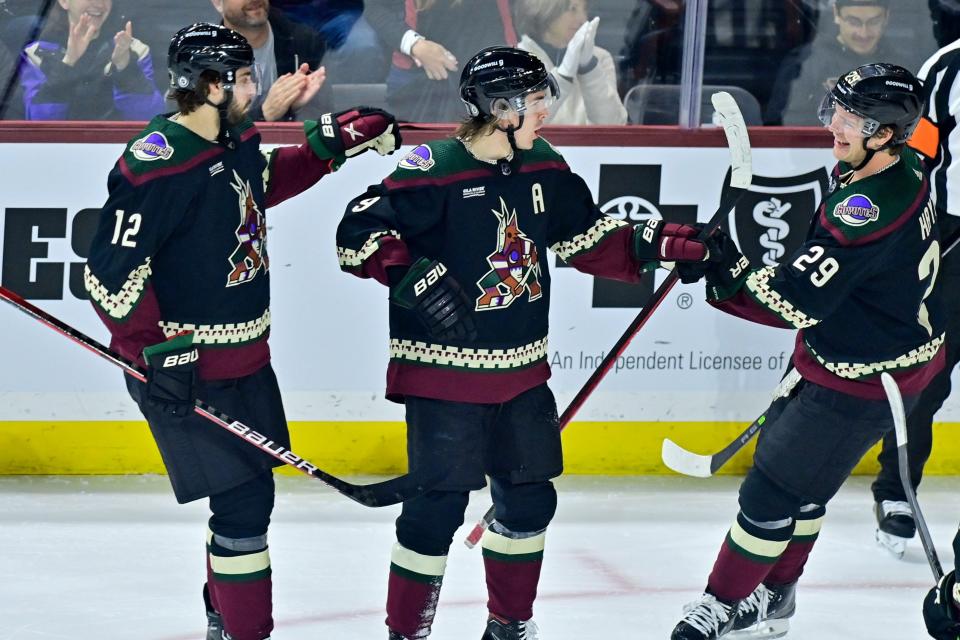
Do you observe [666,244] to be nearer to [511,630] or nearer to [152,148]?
[511,630]

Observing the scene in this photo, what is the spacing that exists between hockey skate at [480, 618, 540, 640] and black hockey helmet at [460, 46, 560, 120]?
3.38ft

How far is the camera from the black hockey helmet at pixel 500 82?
274cm

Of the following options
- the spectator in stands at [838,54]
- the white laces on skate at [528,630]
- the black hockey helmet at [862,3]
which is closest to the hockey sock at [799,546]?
the white laces on skate at [528,630]

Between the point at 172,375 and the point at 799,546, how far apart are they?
1.43 metres

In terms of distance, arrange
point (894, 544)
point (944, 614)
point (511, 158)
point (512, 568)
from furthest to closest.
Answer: point (894, 544) → point (512, 568) → point (511, 158) → point (944, 614)

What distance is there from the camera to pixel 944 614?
2488 millimetres

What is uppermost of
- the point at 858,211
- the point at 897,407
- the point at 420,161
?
the point at 420,161

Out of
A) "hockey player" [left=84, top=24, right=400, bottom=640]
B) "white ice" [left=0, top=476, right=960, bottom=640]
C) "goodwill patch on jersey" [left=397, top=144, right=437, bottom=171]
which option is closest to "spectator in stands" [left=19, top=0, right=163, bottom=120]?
"white ice" [left=0, top=476, right=960, bottom=640]

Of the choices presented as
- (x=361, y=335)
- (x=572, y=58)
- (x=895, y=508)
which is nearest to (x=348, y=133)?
(x=361, y=335)

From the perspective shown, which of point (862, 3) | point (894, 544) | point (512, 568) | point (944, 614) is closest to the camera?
point (944, 614)

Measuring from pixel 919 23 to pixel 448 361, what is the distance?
2.33 meters

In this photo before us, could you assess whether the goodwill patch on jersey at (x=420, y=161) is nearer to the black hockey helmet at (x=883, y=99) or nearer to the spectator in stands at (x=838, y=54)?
the black hockey helmet at (x=883, y=99)

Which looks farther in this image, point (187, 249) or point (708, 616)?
point (708, 616)

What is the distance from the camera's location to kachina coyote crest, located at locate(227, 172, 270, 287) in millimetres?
2760
